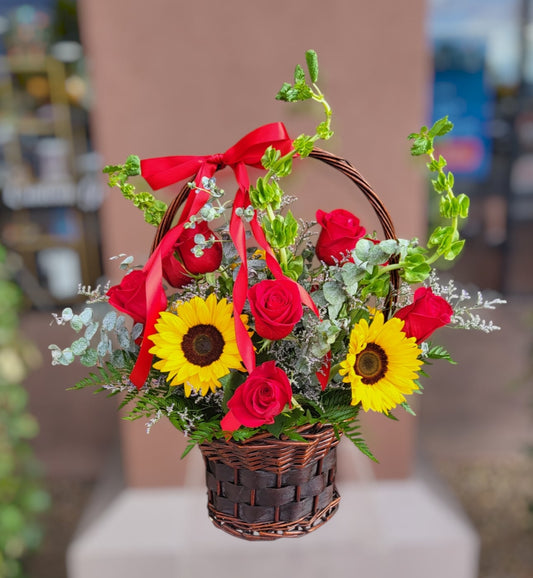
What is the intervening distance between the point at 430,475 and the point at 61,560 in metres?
1.38

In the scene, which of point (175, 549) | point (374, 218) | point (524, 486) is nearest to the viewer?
point (374, 218)

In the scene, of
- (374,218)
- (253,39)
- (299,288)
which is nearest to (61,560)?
(374,218)

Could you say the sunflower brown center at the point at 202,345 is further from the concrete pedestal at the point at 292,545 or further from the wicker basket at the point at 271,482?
the concrete pedestal at the point at 292,545

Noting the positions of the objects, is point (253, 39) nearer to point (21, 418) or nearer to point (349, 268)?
point (349, 268)

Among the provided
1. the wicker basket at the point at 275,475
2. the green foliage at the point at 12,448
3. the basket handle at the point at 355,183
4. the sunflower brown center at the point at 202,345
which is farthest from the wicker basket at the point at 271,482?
the green foliage at the point at 12,448

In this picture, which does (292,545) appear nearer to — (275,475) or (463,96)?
(275,475)

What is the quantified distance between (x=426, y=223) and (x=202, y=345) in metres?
2.00

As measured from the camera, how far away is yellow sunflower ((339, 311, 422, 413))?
2.19ft

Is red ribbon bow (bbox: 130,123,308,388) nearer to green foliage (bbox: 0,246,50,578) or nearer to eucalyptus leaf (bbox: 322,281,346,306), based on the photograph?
eucalyptus leaf (bbox: 322,281,346,306)

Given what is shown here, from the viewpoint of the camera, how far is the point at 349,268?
66 centimetres

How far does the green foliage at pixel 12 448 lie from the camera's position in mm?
1877

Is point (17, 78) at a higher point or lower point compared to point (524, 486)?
higher

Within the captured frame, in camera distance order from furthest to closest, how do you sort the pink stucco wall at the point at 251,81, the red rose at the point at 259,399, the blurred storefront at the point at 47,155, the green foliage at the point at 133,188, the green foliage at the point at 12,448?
the blurred storefront at the point at 47,155 < the green foliage at the point at 12,448 < the pink stucco wall at the point at 251,81 < the green foliage at the point at 133,188 < the red rose at the point at 259,399

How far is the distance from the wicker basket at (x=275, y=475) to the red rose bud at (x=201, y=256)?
0.03 meters
